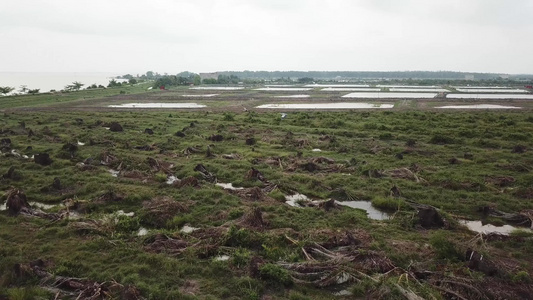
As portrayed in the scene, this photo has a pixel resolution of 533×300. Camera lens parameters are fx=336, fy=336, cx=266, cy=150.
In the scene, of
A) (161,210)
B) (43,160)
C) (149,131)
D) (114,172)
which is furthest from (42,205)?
(149,131)

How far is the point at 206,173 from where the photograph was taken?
1734 centimetres

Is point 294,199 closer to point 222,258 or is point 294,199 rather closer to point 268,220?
point 268,220

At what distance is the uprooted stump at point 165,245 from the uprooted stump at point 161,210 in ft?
4.49

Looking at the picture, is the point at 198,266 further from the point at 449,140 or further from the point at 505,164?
the point at 449,140

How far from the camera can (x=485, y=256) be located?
8.95 m

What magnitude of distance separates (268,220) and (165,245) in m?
3.58

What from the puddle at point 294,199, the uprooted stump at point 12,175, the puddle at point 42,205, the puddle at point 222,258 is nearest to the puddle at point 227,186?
the puddle at point 294,199

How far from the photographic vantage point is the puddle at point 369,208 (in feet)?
41.7

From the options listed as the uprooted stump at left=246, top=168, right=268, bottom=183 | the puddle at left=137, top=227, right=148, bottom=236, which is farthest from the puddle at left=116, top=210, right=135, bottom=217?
the uprooted stump at left=246, top=168, right=268, bottom=183

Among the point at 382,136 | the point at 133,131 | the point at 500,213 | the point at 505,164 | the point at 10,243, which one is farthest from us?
the point at 133,131

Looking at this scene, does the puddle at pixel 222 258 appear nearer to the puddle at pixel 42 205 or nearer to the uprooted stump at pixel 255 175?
the uprooted stump at pixel 255 175

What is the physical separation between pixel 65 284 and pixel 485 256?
10.8m

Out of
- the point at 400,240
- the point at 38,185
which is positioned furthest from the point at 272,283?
the point at 38,185

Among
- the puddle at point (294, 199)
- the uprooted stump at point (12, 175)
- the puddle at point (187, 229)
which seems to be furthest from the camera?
the uprooted stump at point (12, 175)
